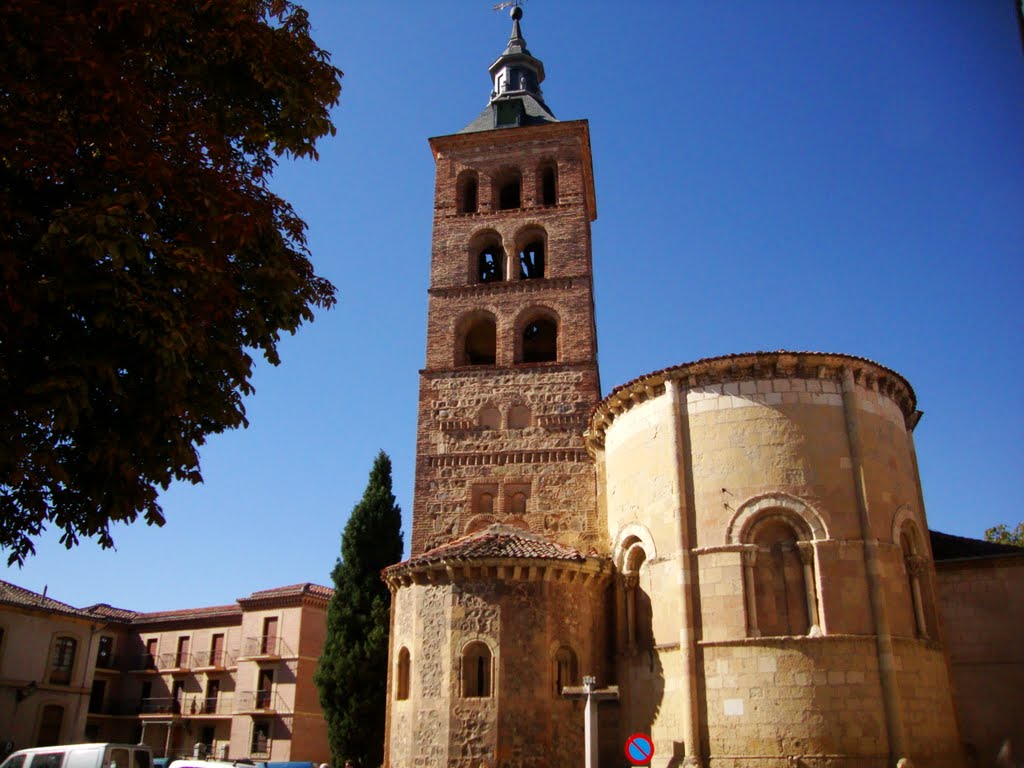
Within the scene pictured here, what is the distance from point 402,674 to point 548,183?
56.9 feet

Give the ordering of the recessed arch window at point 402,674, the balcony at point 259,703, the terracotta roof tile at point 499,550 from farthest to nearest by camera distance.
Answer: the balcony at point 259,703 < the recessed arch window at point 402,674 < the terracotta roof tile at point 499,550

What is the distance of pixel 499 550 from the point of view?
59.2ft

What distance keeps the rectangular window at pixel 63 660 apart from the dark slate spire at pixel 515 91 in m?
24.8

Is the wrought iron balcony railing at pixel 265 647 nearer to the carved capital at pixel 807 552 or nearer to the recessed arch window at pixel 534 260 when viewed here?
the recessed arch window at pixel 534 260

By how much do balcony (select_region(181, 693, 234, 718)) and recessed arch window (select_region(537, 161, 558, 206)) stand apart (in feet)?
82.4

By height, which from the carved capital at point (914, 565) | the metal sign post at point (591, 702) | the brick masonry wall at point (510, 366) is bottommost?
the metal sign post at point (591, 702)

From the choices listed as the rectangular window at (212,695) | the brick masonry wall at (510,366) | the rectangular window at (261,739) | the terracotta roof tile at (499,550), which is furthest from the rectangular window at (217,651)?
the terracotta roof tile at (499,550)

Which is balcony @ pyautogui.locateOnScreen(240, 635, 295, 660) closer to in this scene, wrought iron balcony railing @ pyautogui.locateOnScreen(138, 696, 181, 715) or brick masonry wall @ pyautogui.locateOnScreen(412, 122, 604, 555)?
wrought iron balcony railing @ pyautogui.locateOnScreen(138, 696, 181, 715)

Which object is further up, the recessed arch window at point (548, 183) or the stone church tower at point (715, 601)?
the recessed arch window at point (548, 183)

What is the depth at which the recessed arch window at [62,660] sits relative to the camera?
3256cm

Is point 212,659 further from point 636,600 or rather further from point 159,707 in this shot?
point 636,600

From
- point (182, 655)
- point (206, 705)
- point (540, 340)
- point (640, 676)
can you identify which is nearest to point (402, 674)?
point (640, 676)

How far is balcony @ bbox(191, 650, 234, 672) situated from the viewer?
1496 inches

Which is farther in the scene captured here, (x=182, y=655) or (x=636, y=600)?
(x=182, y=655)
